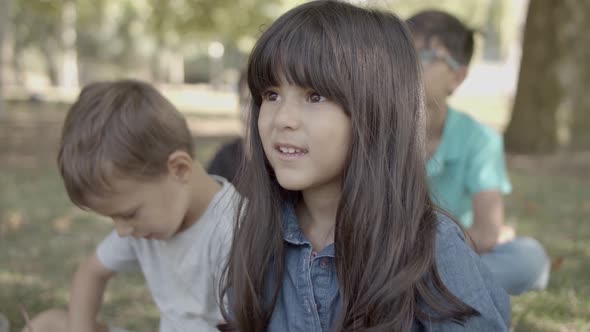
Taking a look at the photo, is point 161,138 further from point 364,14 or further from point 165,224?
point 364,14

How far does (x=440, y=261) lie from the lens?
155cm

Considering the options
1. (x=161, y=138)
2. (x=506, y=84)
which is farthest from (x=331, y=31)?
(x=506, y=84)

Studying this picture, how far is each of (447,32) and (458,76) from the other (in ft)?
0.66

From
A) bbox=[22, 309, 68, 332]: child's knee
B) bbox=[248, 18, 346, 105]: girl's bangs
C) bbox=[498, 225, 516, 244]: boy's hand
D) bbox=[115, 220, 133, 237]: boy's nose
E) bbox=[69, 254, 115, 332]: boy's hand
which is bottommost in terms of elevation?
bbox=[22, 309, 68, 332]: child's knee

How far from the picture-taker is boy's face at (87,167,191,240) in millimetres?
2062

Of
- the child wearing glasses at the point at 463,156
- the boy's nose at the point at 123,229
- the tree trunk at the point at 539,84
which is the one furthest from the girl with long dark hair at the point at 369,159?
the tree trunk at the point at 539,84

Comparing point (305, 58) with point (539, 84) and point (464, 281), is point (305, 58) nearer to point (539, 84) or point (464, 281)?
point (464, 281)

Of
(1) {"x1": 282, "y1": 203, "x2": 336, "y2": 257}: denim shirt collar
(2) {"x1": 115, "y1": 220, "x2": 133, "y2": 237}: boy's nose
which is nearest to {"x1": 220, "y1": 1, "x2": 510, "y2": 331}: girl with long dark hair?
(1) {"x1": 282, "y1": 203, "x2": 336, "y2": 257}: denim shirt collar

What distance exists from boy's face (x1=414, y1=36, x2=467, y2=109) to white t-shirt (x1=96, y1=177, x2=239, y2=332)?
1057mm

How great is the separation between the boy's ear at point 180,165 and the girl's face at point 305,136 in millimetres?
636

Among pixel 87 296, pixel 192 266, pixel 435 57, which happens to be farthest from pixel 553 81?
pixel 87 296

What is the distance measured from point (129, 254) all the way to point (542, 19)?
24.3 feet

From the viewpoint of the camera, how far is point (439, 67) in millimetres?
2910

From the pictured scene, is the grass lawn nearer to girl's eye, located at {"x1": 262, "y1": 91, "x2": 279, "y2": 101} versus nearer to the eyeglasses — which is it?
the eyeglasses
